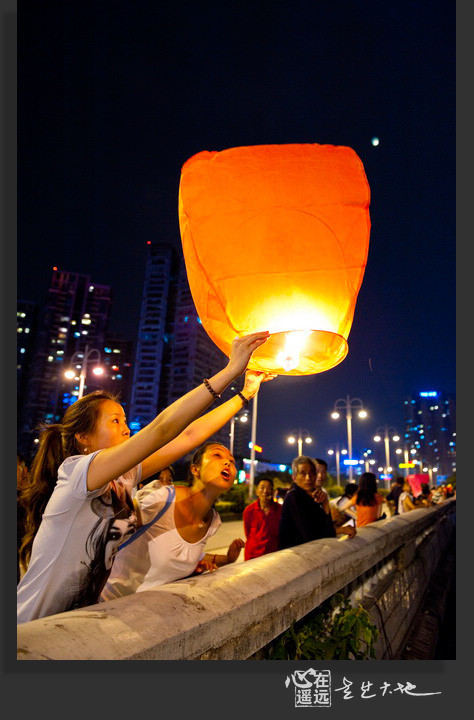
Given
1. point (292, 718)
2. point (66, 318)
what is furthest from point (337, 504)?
point (66, 318)

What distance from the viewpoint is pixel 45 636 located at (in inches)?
46.6

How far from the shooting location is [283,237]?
199cm

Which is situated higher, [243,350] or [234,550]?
[243,350]

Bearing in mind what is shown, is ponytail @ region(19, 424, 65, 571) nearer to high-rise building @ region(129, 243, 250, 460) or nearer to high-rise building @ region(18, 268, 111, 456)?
high-rise building @ region(18, 268, 111, 456)

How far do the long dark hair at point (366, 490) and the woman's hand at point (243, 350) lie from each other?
19.2 ft

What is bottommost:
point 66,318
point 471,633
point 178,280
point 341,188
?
point 471,633

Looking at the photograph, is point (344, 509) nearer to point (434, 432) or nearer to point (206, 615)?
point (206, 615)

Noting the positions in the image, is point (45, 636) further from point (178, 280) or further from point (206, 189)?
point (178, 280)

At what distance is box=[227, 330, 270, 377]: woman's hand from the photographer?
1.94 m

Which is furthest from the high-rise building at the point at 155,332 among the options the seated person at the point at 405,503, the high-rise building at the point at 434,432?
the seated person at the point at 405,503

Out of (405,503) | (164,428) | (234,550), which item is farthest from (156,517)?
(405,503)

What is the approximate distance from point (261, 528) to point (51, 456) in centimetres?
377

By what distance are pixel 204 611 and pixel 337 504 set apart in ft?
21.7

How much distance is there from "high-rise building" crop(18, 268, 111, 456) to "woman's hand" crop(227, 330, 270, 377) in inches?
3259
